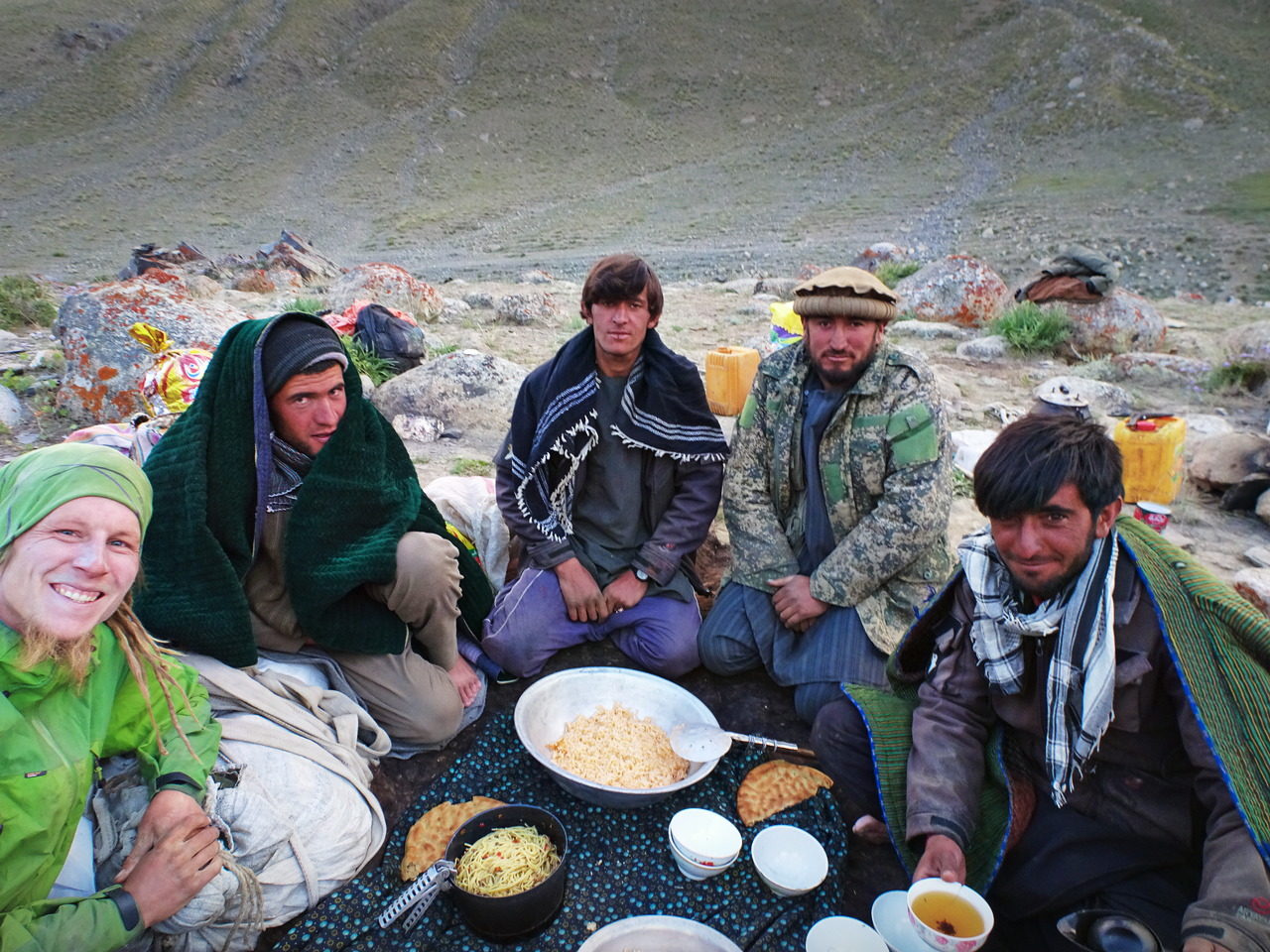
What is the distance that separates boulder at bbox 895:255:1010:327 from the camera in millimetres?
9094

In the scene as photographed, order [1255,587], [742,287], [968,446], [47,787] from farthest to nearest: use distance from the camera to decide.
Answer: [742,287]
[968,446]
[1255,587]
[47,787]

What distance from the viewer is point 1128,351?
7.64 m

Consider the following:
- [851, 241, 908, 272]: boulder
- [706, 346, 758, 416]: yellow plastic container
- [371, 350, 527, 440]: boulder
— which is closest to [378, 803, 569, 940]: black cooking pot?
[371, 350, 527, 440]: boulder

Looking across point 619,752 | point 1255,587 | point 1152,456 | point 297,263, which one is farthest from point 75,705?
point 297,263

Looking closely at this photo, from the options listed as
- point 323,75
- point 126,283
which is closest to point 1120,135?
point 126,283

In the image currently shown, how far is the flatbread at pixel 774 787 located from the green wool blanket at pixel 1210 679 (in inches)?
16.3

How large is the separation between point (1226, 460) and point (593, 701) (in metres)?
4.15

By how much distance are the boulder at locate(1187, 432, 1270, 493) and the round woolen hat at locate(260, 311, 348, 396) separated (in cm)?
485

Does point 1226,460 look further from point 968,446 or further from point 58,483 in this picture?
point 58,483

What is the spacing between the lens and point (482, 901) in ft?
5.95

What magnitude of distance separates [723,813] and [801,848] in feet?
0.92

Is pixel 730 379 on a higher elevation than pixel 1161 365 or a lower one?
higher

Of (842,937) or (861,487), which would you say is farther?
(861,487)

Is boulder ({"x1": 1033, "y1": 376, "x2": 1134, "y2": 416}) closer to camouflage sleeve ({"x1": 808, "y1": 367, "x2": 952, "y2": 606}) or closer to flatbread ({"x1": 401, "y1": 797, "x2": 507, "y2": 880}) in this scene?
camouflage sleeve ({"x1": 808, "y1": 367, "x2": 952, "y2": 606})
